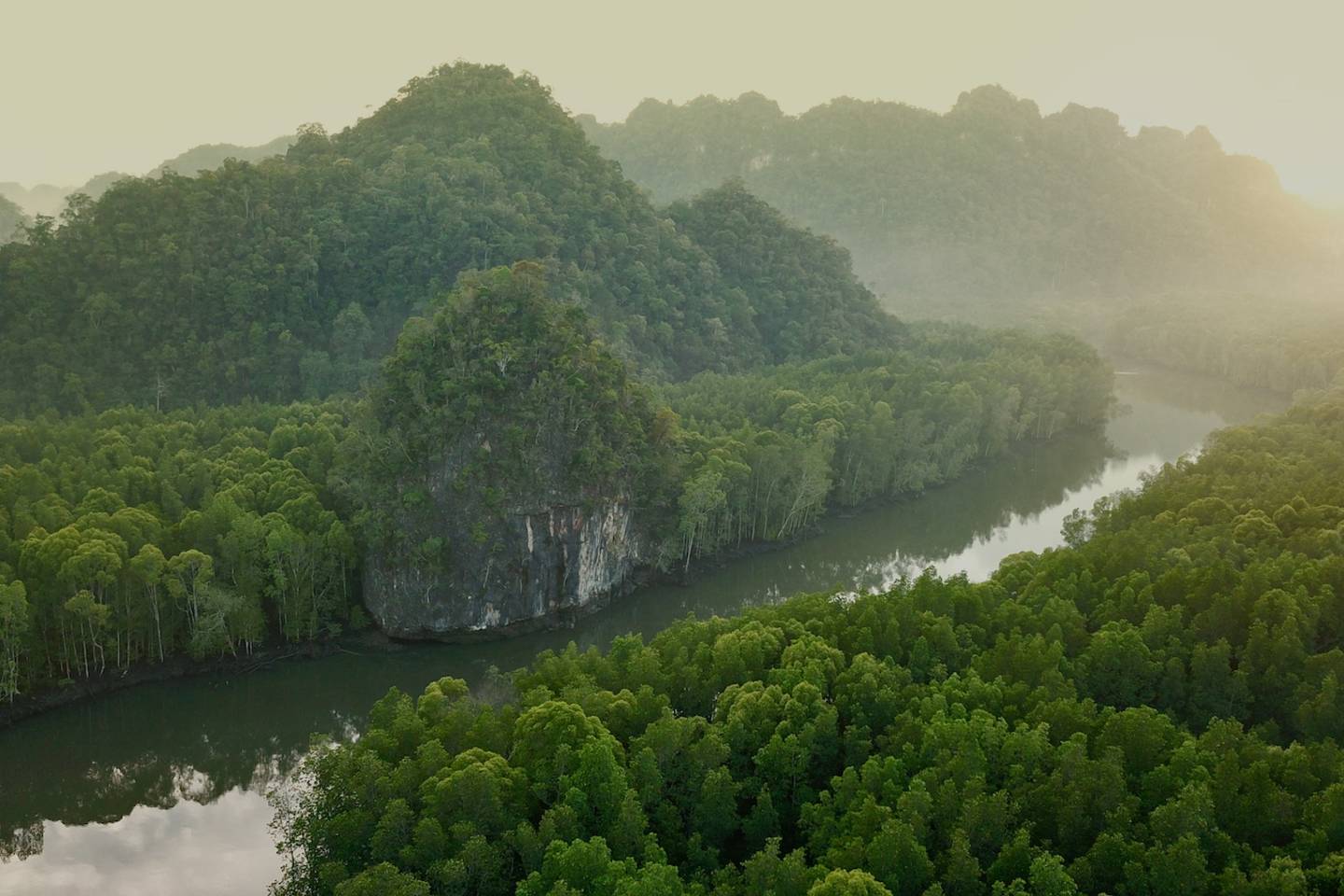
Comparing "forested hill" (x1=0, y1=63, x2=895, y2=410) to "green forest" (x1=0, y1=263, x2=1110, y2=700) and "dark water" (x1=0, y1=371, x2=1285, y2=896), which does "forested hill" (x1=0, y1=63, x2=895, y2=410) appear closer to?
"green forest" (x1=0, y1=263, x2=1110, y2=700)

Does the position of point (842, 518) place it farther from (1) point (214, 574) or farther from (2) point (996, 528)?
(1) point (214, 574)

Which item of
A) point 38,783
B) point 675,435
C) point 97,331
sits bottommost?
point 38,783

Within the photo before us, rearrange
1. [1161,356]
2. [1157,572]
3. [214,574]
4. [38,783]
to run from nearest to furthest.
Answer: [38,783] < [1157,572] < [214,574] < [1161,356]

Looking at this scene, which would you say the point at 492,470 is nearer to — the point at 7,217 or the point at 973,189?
the point at 7,217

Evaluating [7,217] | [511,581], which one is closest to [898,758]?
[511,581]

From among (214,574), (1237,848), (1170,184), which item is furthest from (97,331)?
(1170,184)
